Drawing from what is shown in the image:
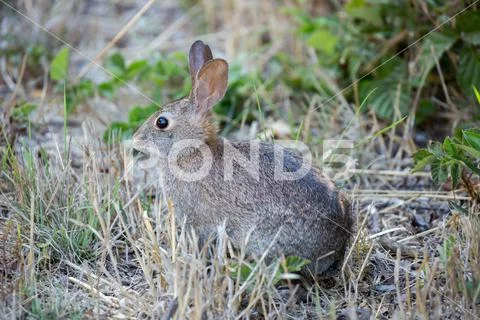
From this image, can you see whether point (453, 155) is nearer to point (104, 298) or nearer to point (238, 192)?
point (238, 192)

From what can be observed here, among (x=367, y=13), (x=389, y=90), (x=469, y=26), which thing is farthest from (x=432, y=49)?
(x=367, y=13)

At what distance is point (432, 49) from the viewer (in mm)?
5844

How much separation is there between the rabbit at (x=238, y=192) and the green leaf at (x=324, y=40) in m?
2.40

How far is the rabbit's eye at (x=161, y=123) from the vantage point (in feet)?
15.0

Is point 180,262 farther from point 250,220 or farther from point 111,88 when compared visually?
point 111,88

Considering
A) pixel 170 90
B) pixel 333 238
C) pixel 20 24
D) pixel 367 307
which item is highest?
pixel 20 24

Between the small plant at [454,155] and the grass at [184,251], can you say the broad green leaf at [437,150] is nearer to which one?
the small plant at [454,155]

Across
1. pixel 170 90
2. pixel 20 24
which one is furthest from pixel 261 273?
pixel 20 24

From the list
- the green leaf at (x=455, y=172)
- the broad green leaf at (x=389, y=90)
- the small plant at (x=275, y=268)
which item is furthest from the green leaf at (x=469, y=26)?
the small plant at (x=275, y=268)

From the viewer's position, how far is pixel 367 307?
3980 millimetres

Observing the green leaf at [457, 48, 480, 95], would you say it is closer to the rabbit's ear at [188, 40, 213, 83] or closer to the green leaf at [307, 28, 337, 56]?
the green leaf at [307, 28, 337, 56]

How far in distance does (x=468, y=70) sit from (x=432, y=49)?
1.16 ft

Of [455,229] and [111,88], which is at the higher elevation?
[111,88]

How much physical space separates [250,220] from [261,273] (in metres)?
0.50
